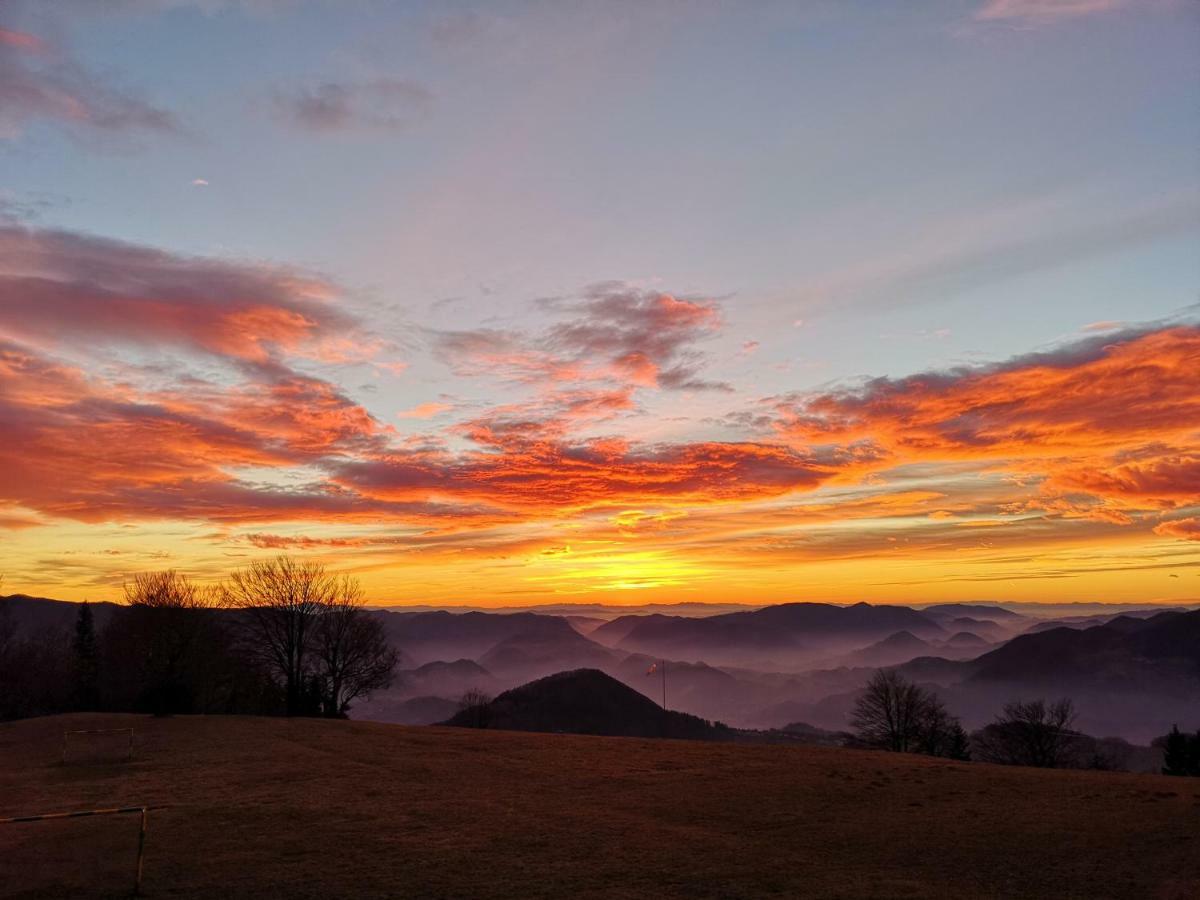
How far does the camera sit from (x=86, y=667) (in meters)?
108

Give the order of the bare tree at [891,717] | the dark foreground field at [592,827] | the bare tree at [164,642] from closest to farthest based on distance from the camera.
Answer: the dark foreground field at [592,827] < the bare tree at [164,642] < the bare tree at [891,717]

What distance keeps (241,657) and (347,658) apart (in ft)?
64.6

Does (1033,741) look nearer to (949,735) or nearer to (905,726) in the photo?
(949,735)

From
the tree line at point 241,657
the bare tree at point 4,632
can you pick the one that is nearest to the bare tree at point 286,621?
the tree line at point 241,657

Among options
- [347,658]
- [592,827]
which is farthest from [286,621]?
[592,827]

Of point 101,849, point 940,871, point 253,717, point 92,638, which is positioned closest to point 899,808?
point 940,871

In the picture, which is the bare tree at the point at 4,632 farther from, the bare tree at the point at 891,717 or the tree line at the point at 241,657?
the bare tree at the point at 891,717

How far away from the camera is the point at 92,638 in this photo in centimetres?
12581

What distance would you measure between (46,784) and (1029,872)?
41.3 metres

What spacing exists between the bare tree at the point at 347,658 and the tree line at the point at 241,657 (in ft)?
0.35

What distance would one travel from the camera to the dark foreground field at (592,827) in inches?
810

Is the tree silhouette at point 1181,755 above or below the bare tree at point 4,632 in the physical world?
below

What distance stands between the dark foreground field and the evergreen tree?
178ft

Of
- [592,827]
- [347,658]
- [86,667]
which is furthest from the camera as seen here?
[86,667]
